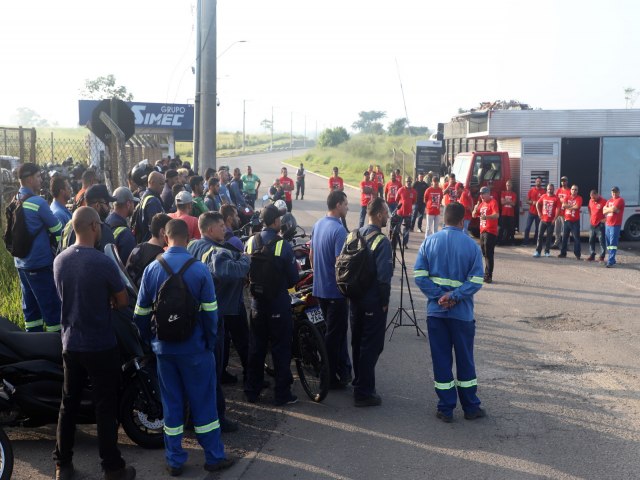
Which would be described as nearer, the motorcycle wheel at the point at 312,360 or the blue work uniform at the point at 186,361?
the blue work uniform at the point at 186,361

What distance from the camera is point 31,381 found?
19.2 feet

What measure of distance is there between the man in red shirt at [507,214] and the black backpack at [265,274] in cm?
1230

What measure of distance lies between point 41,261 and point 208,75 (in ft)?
28.8

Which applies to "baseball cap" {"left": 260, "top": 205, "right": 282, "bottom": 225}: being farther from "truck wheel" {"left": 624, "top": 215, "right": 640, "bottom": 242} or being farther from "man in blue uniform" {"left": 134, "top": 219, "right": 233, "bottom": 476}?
"truck wheel" {"left": 624, "top": 215, "right": 640, "bottom": 242}

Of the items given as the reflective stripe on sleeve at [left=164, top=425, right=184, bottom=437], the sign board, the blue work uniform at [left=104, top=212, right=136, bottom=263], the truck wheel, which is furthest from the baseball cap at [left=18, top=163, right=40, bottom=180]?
the sign board

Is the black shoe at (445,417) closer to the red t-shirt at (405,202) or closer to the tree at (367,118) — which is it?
the red t-shirt at (405,202)

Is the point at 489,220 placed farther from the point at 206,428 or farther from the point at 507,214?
the point at 206,428

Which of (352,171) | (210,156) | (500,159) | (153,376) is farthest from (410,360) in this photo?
(352,171)

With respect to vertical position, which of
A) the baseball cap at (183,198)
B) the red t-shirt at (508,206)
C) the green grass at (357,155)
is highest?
the green grass at (357,155)

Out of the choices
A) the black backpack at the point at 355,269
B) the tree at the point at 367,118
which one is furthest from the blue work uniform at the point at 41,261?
the tree at the point at 367,118

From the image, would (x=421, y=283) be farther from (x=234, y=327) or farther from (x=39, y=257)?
(x=39, y=257)

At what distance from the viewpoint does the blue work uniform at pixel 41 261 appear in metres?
7.83

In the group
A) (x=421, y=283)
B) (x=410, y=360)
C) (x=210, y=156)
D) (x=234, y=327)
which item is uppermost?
(x=210, y=156)

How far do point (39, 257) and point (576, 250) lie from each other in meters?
12.6
